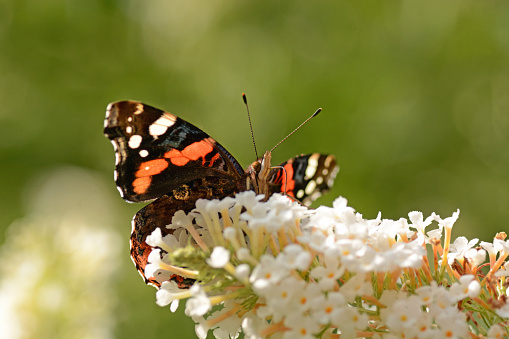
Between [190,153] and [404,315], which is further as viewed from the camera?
[190,153]

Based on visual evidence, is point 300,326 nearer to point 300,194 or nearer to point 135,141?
point 135,141

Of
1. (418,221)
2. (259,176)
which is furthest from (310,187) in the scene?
(418,221)

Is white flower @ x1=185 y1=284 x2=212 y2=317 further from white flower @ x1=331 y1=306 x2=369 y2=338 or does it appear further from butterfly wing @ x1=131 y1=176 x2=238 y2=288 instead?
butterfly wing @ x1=131 y1=176 x2=238 y2=288

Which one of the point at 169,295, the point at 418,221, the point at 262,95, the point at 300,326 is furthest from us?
the point at 262,95

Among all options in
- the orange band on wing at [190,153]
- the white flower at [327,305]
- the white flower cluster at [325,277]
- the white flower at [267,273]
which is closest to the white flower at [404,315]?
the white flower cluster at [325,277]

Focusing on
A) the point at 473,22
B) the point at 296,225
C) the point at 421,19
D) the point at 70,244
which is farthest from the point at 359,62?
the point at 296,225

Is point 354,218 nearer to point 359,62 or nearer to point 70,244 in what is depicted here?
point 70,244
